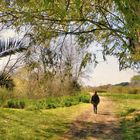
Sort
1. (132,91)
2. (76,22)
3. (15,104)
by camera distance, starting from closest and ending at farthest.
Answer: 1. (76,22)
2. (15,104)
3. (132,91)

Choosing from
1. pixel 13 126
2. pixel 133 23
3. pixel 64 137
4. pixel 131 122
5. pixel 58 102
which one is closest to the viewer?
pixel 133 23

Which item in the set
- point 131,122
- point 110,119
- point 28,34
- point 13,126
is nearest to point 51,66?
point 28,34

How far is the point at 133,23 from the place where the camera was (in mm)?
11336

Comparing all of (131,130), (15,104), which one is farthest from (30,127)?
(15,104)

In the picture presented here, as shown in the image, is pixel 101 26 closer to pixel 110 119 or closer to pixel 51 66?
pixel 51 66

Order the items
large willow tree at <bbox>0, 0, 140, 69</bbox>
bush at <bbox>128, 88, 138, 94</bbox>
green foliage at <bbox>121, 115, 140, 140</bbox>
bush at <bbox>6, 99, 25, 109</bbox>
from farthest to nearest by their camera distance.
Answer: bush at <bbox>128, 88, 138, 94</bbox> < bush at <bbox>6, 99, 25, 109</bbox> < green foliage at <bbox>121, 115, 140, 140</bbox> < large willow tree at <bbox>0, 0, 140, 69</bbox>

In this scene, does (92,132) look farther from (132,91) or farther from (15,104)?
(132,91)

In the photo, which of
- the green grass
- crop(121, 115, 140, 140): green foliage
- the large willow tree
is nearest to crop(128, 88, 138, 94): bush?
the green grass

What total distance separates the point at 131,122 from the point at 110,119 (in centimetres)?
412

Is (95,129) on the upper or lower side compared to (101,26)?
lower

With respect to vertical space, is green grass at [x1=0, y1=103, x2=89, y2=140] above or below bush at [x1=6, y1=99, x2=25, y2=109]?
below

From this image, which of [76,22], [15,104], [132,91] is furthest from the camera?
[132,91]

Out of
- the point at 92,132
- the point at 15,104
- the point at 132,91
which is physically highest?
the point at 132,91

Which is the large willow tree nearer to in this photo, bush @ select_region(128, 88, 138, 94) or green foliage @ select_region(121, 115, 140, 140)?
green foliage @ select_region(121, 115, 140, 140)
